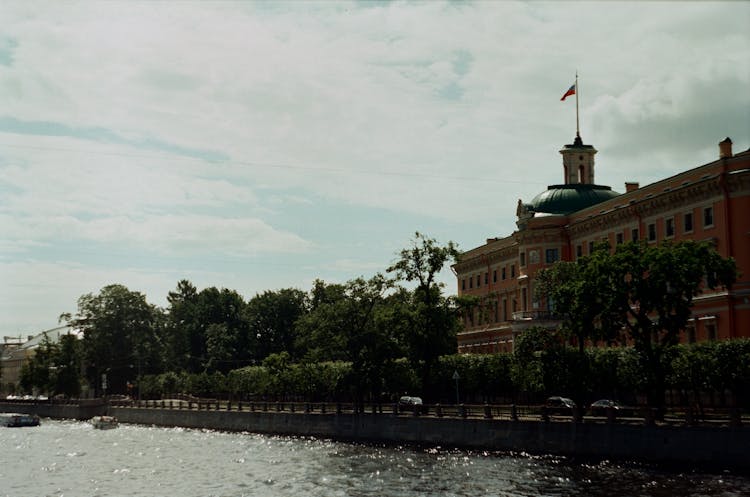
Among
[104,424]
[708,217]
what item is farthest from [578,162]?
[104,424]

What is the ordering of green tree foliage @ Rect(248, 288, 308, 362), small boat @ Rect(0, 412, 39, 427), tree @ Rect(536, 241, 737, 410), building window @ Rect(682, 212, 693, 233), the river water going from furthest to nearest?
green tree foliage @ Rect(248, 288, 308, 362)
small boat @ Rect(0, 412, 39, 427)
building window @ Rect(682, 212, 693, 233)
tree @ Rect(536, 241, 737, 410)
the river water

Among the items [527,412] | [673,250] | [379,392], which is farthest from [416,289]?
[673,250]

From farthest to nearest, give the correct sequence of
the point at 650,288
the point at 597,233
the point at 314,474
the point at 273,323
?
1. the point at 273,323
2. the point at 597,233
3. the point at 650,288
4. the point at 314,474

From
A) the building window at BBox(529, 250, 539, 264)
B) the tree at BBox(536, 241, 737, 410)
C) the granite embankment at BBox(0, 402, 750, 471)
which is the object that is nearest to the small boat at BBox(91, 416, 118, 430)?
the granite embankment at BBox(0, 402, 750, 471)

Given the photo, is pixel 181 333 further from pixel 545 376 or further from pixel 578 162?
pixel 545 376

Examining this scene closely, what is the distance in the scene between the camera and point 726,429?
52125 mm

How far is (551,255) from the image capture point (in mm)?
103812

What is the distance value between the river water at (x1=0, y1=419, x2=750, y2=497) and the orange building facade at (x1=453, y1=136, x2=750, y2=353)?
24398 mm

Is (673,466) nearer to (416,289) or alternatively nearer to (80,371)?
(416,289)

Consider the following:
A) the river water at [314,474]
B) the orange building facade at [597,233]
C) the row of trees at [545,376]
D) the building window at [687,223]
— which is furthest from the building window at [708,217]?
the river water at [314,474]

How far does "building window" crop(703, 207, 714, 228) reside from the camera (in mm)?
77875

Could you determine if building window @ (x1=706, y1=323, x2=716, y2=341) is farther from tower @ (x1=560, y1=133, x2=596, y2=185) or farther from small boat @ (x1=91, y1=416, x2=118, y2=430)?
small boat @ (x1=91, y1=416, x2=118, y2=430)

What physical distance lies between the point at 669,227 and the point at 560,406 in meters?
24.9

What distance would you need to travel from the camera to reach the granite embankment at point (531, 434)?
52.5m
